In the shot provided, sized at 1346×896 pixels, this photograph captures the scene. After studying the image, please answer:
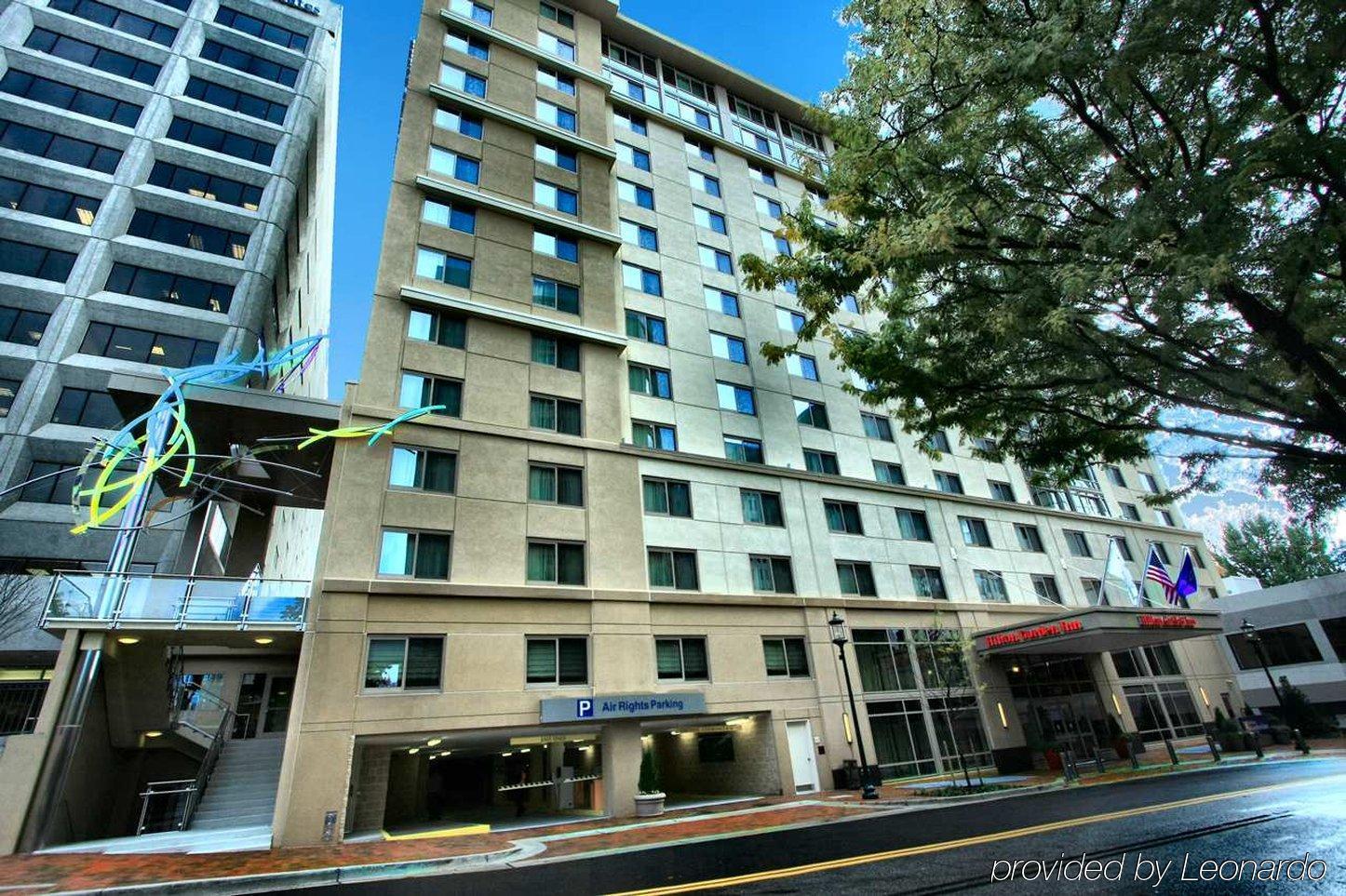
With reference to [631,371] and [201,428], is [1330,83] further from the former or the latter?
[201,428]

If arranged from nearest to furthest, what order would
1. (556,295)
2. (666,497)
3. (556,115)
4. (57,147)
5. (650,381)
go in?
(666,497) < (556,295) < (650,381) < (556,115) < (57,147)

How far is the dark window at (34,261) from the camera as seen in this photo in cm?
3241

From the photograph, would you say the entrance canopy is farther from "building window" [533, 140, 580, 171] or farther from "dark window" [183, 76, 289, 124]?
"dark window" [183, 76, 289, 124]

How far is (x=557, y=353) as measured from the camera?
87.0ft

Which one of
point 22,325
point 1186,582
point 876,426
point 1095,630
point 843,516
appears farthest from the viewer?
point 876,426

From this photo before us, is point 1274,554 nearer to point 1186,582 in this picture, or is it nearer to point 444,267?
point 1186,582

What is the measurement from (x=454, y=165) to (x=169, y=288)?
20622mm

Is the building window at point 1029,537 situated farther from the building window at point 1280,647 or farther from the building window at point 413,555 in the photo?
the building window at point 413,555

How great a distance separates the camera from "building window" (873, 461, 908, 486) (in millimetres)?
33156

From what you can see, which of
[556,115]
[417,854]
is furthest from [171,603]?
[556,115]

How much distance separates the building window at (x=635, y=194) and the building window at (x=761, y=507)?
54.8 feet

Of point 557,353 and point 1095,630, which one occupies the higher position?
point 557,353

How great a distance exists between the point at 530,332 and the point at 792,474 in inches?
540

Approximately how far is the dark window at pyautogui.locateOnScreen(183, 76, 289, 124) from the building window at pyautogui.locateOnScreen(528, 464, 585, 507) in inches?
1491
